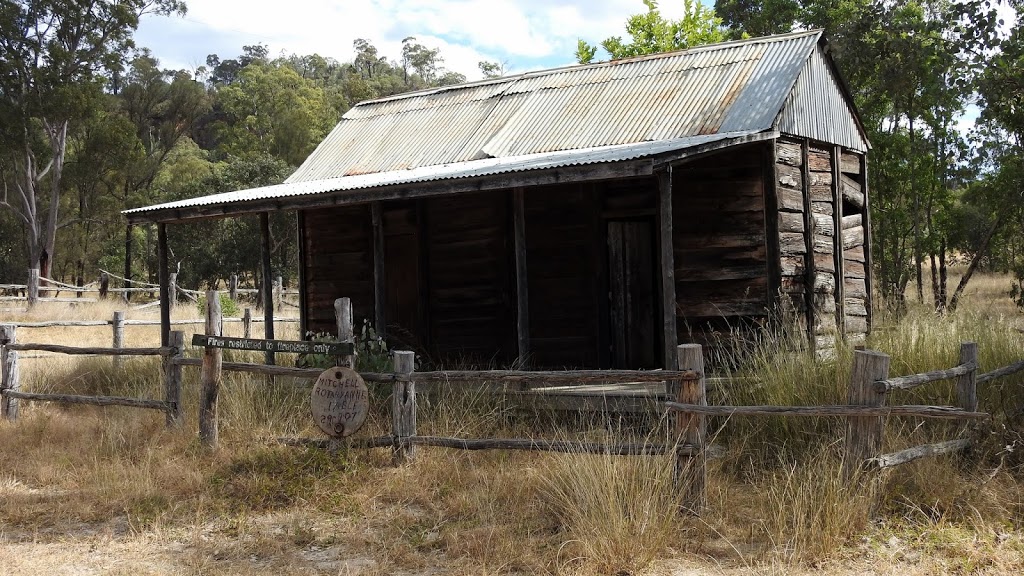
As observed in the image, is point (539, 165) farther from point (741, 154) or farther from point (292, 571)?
point (292, 571)

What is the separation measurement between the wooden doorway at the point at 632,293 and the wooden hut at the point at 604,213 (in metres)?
0.02

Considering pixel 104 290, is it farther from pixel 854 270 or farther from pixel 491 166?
pixel 854 270

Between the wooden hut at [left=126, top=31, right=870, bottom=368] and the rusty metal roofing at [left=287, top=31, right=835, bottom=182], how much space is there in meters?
0.03

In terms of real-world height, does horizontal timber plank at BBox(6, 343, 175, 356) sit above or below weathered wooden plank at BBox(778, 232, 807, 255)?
below

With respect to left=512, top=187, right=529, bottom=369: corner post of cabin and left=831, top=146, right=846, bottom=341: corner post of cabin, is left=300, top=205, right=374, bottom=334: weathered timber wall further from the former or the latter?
left=831, top=146, right=846, bottom=341: corner post of cabin

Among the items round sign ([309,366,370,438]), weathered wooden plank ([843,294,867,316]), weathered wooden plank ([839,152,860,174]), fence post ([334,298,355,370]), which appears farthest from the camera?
weathered wooden plank ([839,152,860,174])

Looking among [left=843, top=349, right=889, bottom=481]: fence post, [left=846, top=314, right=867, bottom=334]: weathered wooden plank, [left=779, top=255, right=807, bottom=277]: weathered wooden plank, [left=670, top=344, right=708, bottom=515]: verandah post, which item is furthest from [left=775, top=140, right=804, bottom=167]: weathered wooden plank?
[left=670, top=344, right=708, bottom=515]: verandah post

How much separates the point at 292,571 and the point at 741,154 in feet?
22.9

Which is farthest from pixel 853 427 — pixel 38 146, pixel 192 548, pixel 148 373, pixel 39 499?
pixel 38 146

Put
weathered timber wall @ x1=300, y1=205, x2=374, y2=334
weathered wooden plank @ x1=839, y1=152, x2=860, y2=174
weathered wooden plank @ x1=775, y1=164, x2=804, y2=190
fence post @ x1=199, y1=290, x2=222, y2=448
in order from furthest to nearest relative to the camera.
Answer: weathered timber wall @ x1=300, y1=205, x2=374, y2=334 → weathered wooden plank @ x1=839, y1=152, x2=860, y2=174 → weathered wooden plank @ x1=775, y1=164, x2=804, y2=190 → fence post @ x1=199, y1=290, x2=222, y2=448

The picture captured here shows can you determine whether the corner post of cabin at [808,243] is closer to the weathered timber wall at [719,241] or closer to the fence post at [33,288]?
the weathered timber wall at [719,241]

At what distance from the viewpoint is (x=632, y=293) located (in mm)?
11078

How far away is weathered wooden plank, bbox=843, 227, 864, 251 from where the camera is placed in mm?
11336

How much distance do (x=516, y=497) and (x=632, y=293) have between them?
525 centimetres
